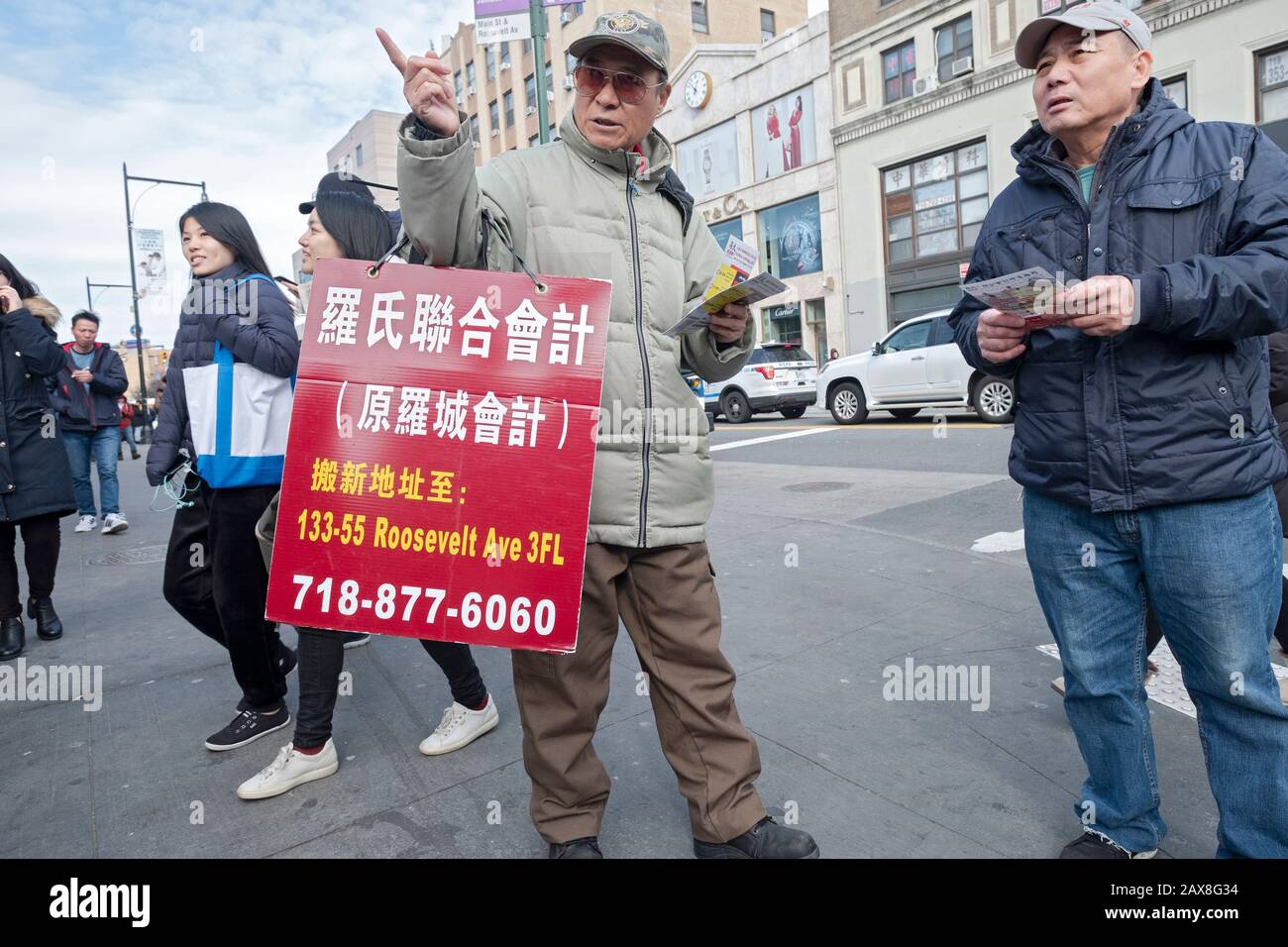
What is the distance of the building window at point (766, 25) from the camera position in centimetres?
3803

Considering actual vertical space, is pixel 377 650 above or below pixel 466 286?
below

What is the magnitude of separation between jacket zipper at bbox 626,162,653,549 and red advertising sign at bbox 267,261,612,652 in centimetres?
18

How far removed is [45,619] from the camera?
484cm

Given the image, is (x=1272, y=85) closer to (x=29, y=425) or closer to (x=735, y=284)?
(x=735, y=284)

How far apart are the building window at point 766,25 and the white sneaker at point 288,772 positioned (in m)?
41.0

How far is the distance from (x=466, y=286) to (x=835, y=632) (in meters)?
2.73

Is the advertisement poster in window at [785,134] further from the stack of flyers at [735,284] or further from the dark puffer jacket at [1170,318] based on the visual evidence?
the stack of flyers at [735,284]

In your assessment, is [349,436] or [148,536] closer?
[349,436]

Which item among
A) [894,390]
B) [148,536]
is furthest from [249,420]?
[894,390]

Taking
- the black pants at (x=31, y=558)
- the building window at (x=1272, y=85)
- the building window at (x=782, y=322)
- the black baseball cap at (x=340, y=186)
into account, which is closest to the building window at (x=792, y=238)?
the building window at (x=782, y=322)

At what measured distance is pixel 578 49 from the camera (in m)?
2.19

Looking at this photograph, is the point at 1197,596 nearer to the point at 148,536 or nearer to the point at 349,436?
the point at 349,436

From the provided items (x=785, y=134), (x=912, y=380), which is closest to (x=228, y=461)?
(x=912, y=380)

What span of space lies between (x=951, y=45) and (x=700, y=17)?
15270 millimetres
